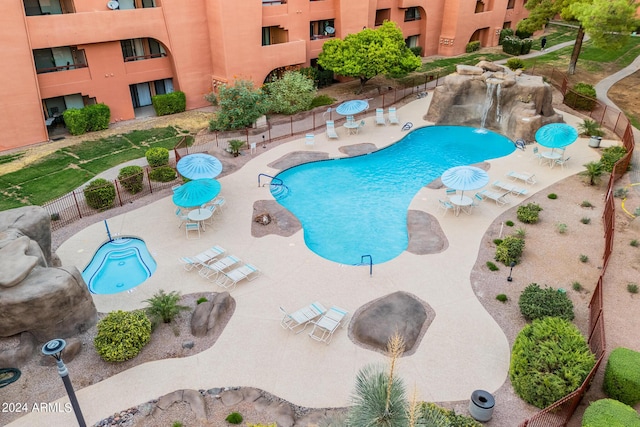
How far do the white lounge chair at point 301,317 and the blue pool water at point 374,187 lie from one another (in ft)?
12.8

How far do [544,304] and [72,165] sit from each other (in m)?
24.7

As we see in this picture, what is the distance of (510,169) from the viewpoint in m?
24.8

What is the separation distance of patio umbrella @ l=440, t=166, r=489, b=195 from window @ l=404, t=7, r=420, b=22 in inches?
1204

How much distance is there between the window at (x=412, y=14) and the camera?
45219mm

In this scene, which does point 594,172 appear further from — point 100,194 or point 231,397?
point 100,194

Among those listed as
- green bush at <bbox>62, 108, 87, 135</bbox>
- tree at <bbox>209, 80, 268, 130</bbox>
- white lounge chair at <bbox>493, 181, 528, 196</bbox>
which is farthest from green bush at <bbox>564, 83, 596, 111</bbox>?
green bush at <bbox>62, 108, 87, 135</bbox>

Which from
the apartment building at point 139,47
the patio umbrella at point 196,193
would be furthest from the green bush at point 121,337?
the apartment building at point 139,47

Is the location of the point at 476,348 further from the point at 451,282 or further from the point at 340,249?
the point at 340,249

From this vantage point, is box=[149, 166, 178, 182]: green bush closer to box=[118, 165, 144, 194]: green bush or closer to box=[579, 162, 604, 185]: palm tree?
box=[118, 165, 144, 194]: green bush

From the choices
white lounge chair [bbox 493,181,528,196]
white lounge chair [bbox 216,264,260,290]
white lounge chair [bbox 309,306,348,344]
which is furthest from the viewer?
white lounge chair [bbox 493,181,528,196]

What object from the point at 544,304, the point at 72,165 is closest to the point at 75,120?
the point at 72,165

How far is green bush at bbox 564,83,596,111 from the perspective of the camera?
3094 cm

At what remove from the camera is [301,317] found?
1442 centimetres

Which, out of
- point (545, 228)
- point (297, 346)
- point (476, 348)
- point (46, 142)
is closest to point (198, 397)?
point (297, 346)
